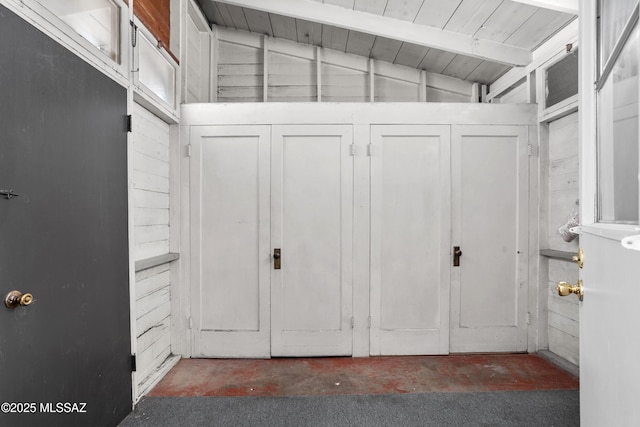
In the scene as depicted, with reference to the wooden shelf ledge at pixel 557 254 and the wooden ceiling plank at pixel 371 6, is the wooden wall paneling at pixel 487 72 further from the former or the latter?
the wooden shelf ledge at pixel 557 254

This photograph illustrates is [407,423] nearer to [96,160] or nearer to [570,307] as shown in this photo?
Answer: [570,307]

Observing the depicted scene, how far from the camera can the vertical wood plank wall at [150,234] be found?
2.22m

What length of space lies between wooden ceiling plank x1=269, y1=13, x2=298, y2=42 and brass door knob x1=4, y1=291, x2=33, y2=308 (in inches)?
116

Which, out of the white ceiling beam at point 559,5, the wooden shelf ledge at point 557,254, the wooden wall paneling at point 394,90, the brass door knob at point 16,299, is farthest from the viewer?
the wooden wall paneling at point 394,90

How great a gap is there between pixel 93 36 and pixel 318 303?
2.32 metres

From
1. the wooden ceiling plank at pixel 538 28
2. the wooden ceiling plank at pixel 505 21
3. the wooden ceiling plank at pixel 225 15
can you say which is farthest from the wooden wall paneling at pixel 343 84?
the wooden ceiling plank at pixel 538 28

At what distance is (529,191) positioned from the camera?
2801 mm

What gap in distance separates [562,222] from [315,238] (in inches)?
79.2

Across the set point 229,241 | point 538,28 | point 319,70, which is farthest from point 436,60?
point 229,241

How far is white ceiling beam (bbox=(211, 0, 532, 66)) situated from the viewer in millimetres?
2766

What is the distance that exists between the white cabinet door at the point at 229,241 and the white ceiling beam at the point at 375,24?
1.05 m

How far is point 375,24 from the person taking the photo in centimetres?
277

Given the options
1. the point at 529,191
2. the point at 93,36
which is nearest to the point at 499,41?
the point at 529,191

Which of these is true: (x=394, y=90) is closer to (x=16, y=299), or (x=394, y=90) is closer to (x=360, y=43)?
(x=360, y=43)
